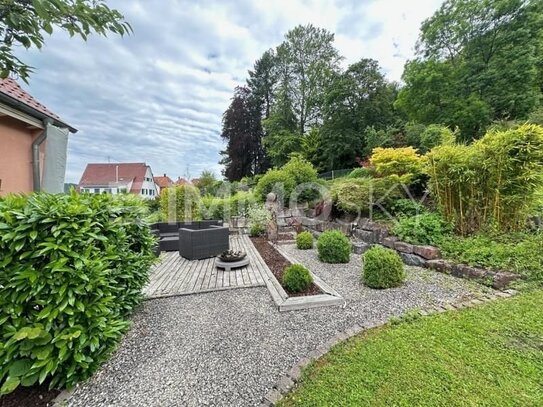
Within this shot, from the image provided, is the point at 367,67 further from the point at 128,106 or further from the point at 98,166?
the point at 98,166

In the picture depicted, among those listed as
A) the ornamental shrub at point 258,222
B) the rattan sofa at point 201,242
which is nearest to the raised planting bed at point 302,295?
the rattan sofa at point 201,242

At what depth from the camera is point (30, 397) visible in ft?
5.51

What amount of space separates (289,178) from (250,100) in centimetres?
1537

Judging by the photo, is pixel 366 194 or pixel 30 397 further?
pixel 366 194

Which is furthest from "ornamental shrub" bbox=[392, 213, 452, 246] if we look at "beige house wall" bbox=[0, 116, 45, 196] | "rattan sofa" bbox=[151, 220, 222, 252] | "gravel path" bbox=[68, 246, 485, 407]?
"beige house wall" bbox=[0, 116, 45, 196]

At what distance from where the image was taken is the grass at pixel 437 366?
153 cm

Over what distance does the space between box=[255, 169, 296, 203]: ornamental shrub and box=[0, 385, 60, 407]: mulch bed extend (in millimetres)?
8939

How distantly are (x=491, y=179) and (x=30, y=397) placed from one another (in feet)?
20.3

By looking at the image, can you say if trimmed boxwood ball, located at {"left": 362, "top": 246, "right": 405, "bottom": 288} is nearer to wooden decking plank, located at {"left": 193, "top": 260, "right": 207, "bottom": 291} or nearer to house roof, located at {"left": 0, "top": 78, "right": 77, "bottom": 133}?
wooden decking plank, located at {"left": 193, "top": 260, "right": 207, "bottom": 291}

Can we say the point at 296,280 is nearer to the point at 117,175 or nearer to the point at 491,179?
the point at 491,179

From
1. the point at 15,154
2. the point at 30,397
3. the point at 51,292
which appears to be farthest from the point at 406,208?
the point at 15,154

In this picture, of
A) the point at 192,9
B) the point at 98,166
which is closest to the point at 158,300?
the point at 192,9

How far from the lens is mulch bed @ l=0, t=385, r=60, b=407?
163cm

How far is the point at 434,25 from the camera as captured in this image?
1285 centimetres
